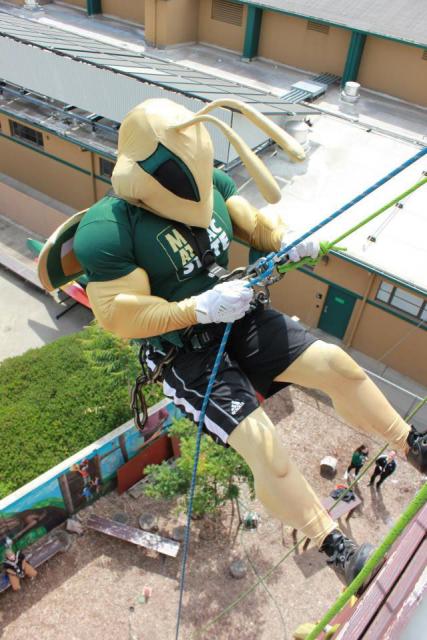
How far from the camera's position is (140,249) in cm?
609

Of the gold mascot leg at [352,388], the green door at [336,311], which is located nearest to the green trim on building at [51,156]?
the green door at [336,311]

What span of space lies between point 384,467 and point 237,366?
6.76 meters

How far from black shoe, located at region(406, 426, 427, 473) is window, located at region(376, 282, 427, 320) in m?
8.22

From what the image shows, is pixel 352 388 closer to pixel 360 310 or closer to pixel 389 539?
pixel 389 539

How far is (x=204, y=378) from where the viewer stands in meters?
6.25

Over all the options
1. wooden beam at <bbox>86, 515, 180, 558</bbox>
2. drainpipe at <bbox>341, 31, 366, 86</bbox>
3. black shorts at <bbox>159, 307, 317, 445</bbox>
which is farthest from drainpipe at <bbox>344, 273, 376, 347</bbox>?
drainpipe at <bbox>341, 31, 366, 86</bbox>

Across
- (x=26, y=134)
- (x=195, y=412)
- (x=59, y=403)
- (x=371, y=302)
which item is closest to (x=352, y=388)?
(x=195, y=412)

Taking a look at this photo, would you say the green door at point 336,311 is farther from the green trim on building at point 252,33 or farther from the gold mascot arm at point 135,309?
the green trim on building at point 252,33

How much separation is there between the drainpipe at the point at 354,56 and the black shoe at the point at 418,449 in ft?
65.5

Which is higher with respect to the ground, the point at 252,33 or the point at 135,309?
the point at 135,309

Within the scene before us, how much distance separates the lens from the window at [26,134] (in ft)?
62.3

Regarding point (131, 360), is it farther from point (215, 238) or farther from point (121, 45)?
point (121, 45)

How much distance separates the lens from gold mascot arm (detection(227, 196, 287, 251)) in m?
7.02

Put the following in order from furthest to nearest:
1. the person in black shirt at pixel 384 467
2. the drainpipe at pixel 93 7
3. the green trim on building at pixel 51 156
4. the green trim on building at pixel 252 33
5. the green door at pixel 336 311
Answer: the drainpipe at pixel 93 7
the green trim on building at pixel 252 33
the green trim on building at pixel 51 156
the green door at pixel 336 311
the person in black shirt at pixel 384 467
